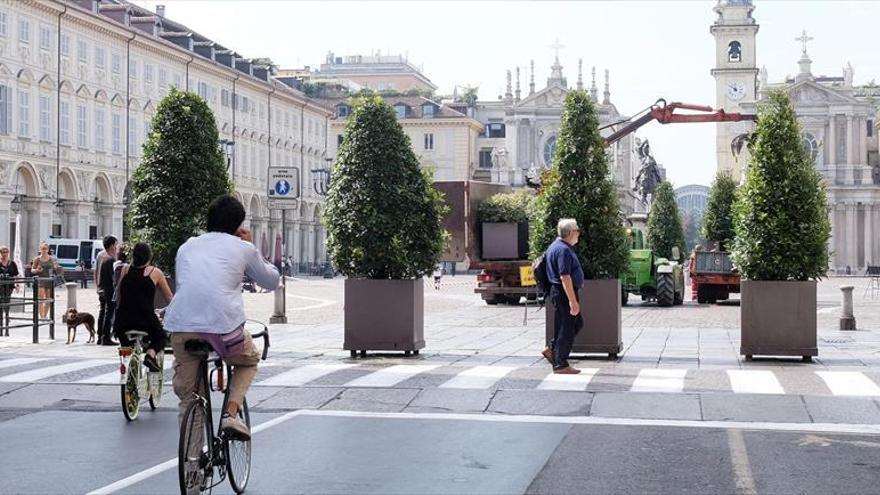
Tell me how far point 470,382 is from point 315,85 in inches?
4204

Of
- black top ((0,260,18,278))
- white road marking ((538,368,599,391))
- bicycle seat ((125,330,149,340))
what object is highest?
black top ((0,260,18,278))

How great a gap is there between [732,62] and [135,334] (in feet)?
382

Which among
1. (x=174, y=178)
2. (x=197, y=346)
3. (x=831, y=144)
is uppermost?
(x=831, y=144)

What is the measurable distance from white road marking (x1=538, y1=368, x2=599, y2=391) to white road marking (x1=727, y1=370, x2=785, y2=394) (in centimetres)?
152

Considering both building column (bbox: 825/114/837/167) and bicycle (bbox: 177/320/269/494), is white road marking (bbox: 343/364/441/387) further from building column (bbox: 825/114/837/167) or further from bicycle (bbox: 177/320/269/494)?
Answer: building column (bbox: 825/114/837/167)

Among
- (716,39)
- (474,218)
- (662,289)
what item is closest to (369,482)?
(474,218)

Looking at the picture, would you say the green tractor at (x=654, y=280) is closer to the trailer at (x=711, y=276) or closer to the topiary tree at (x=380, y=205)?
the trailer at (x=711, y=276)

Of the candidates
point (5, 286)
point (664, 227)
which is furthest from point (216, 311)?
point (664, 227)

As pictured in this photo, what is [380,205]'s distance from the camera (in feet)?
58.4

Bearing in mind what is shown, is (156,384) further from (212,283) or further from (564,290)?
(564,290)

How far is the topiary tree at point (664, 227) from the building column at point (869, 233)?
60764mm

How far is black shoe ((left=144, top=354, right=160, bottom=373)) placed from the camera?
1199 cm

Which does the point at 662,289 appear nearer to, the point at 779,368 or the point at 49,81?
the point at 779,368

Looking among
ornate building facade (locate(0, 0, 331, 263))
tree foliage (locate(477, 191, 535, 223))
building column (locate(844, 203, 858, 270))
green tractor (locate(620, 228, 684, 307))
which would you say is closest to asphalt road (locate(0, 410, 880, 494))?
tree foliage (locate(477, 191, 535, 223))
